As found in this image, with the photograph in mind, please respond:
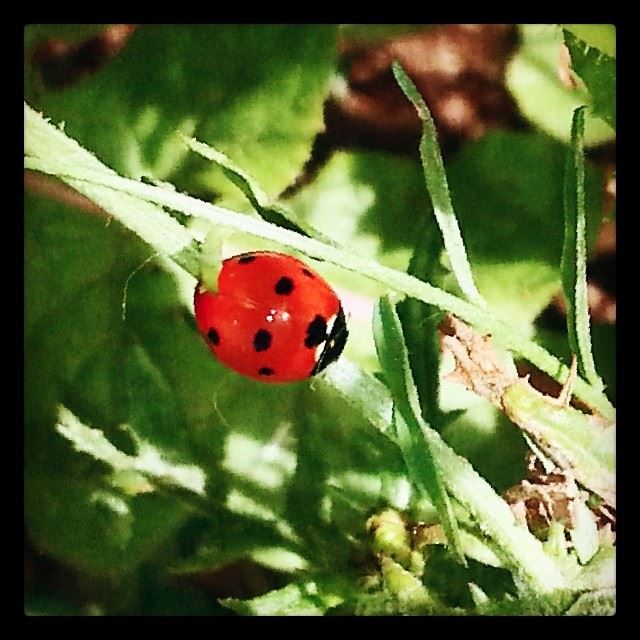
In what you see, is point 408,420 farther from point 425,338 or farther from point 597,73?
point 597,73

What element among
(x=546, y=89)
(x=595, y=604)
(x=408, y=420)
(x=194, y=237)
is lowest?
(x=595, y=604)

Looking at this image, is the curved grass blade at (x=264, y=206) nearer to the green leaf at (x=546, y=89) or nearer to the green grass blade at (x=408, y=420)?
the green grass blade at (x=408, y=420)

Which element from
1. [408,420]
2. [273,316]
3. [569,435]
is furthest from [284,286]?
[569,435]

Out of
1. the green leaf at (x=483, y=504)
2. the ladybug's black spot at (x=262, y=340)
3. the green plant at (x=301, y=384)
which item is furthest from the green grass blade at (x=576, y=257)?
the ladybug's black spot at (x=262, y=340)

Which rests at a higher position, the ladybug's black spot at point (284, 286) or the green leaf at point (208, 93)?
the green leaf at point (208, 93)

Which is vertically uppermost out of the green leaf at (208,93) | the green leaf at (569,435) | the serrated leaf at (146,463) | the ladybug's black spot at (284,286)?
the green leaf at (208,93)

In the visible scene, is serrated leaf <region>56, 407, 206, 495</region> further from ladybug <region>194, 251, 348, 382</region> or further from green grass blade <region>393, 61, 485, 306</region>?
green grass blade <region>393, 61, 485, 306</region>
